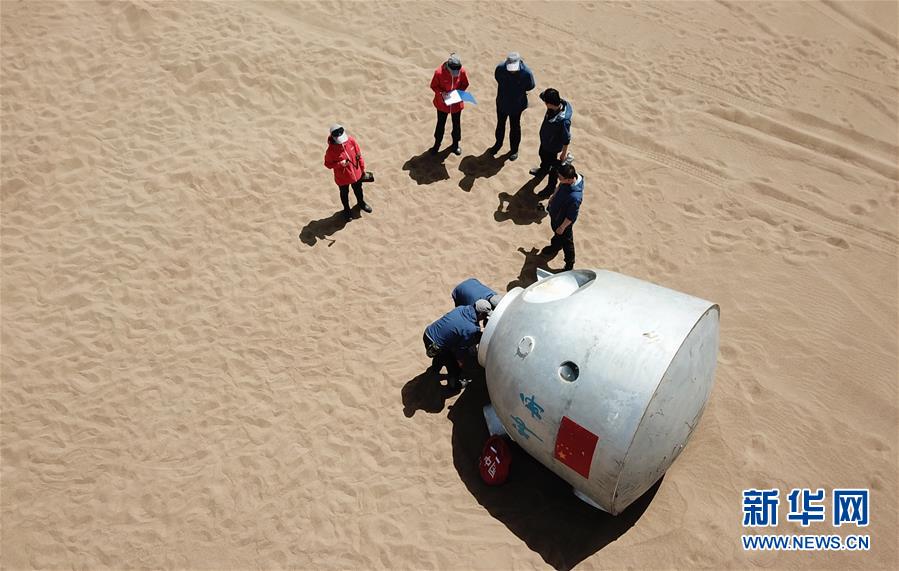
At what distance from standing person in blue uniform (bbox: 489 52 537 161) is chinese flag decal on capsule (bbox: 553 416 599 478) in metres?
5.81

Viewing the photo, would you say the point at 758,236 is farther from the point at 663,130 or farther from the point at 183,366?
the point at 183,366

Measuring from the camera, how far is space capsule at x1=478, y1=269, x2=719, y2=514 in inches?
226

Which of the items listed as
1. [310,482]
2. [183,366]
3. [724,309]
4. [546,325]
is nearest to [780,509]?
[724,309]

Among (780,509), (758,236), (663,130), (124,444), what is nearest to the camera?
(780,509)

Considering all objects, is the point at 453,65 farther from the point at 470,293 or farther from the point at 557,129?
the point at 470,293

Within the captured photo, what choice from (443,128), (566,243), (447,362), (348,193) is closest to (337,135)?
(348,193)

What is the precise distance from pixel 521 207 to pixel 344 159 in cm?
286

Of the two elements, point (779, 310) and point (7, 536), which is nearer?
point (7, 536)

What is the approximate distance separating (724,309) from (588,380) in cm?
393

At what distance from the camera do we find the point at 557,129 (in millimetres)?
9562

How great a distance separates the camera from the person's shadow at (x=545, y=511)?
692 centimetres

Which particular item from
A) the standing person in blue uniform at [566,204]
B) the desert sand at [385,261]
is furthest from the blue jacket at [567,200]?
the desert sand at [385,261]

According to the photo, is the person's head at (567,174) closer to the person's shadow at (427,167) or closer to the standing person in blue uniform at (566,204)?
the standing person in blue uniform at (566,204)

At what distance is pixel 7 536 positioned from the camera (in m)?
7.36
